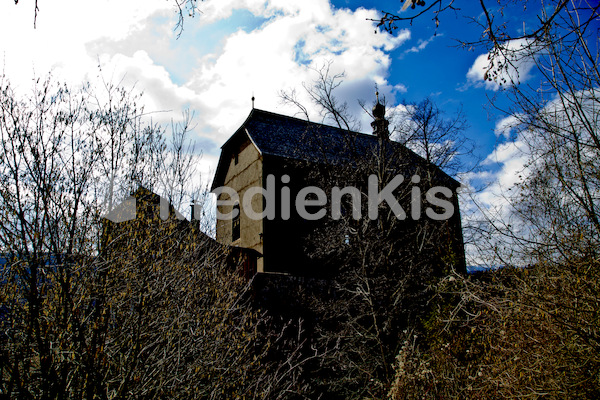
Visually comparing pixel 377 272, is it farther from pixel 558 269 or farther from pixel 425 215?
pixel 558 269

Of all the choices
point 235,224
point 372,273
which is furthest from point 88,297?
point 235,224

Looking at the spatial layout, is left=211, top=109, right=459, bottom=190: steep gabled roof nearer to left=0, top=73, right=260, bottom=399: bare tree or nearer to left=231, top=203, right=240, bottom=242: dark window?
left=231, top=203, right=240, bottom=242: dark window

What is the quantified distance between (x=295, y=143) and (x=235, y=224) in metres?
4.48

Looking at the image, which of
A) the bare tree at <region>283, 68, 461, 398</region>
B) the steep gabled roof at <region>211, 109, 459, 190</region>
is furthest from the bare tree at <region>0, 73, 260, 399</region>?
the steep gabled roof at <region>211, 109, 459, 190</region>

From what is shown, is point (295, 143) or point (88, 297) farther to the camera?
point (295, 143)

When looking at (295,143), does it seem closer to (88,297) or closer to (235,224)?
(235,224)

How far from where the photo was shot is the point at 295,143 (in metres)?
15.8

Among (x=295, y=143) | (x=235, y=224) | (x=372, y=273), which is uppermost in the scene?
(x=295, y=143)

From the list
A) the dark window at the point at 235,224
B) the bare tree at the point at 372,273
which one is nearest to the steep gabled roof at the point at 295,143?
the bare tree at the point at 372,273

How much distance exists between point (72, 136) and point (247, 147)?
39.9 ft

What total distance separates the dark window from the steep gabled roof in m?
2.75

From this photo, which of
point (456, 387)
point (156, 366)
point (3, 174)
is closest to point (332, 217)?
point (456, 387)

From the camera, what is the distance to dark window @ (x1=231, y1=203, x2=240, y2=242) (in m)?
16.1

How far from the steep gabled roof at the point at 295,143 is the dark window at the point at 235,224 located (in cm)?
275
